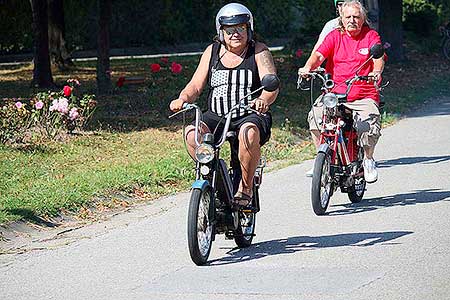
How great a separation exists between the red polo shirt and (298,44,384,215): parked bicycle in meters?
0.15

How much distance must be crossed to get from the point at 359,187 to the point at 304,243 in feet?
6.73

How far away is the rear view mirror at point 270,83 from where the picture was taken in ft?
26.2

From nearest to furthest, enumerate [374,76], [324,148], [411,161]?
[324,148], [374,76], [411,161]

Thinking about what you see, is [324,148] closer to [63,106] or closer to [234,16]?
[234,16]

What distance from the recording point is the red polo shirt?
1042cm

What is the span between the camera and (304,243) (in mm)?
8727

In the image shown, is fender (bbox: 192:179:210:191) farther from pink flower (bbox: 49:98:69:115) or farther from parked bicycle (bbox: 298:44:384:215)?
pink flower (bbox: 49:98:69:115)

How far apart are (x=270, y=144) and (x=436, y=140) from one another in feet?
7.76

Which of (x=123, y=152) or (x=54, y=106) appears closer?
(x=123, y=152)

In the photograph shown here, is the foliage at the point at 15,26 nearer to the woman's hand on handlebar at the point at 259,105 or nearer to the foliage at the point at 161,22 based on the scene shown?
the foliage at the point at 161,22

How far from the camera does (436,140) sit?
50.0ft

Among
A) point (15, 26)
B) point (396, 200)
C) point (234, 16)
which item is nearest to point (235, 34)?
point (234, 16)

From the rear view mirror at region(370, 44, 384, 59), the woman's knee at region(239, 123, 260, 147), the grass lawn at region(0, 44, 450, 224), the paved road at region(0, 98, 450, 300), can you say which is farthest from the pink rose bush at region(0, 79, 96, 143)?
the woman's knee at region(239, 123, 260, 147)

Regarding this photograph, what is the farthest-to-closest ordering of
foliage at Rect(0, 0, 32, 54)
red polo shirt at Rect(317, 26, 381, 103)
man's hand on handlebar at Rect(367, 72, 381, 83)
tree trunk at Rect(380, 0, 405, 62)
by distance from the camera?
foliage at Rect(0, 0, 32, 54) < tree trunk at Rect(380, 0, 405, 62) < red polo shirt at Rect(317, 26, 381, 103) < man's hand on handlebar at Rect(367, 72, 381, 83)
